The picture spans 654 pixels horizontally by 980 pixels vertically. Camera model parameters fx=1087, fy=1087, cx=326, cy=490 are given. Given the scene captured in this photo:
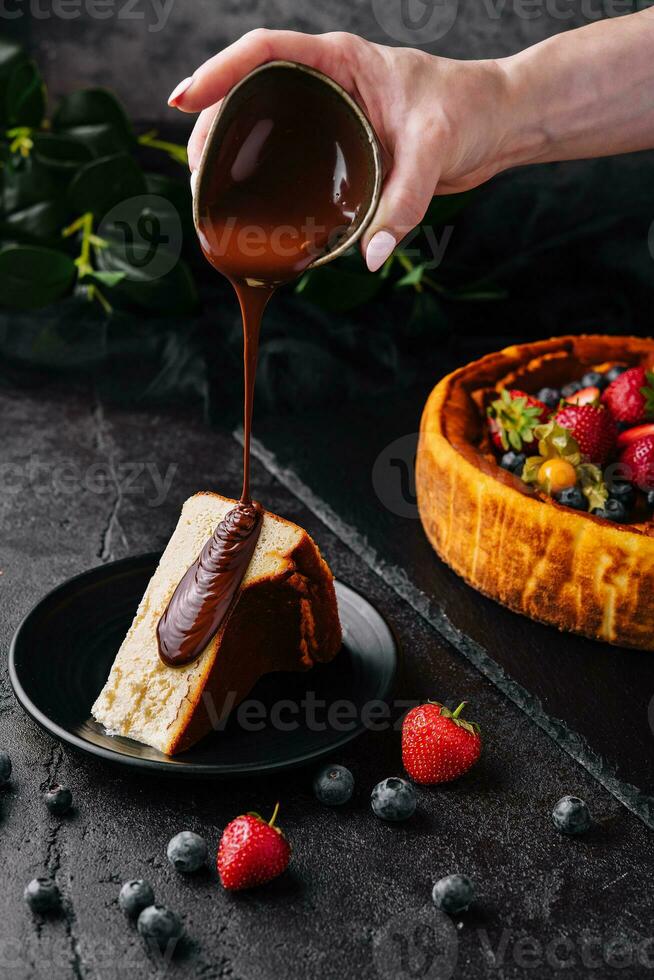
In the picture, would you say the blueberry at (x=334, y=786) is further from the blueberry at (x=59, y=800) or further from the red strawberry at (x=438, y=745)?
the blueberry at (x=59, y=800)

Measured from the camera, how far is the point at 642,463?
239 centimetres

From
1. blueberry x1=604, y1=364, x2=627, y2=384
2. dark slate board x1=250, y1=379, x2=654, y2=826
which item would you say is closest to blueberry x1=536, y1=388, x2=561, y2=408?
blueberry x1=604, y1=364, x2=627, y2=384

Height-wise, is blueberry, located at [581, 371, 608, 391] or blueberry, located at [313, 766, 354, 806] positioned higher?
blueberry, located at [581, 371, 608, 391]

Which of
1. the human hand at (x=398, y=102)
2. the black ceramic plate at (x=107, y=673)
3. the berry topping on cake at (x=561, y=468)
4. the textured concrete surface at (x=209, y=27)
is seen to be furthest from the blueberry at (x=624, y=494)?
the textured concrete surface at (x=209, y=27)

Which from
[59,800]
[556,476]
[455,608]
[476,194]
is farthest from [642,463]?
[476,194]

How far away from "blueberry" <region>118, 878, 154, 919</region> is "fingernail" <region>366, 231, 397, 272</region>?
1070 millimetres

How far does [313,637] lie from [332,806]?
0.35 meters

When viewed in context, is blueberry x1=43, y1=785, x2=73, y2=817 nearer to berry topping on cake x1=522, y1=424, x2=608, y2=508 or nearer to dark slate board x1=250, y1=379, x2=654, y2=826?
dark slate board x1=250, y1=379, x2=654, y2=826

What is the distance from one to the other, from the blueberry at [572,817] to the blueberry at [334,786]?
0.35m

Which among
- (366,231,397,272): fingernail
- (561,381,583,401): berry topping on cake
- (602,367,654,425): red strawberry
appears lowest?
(561,381,583,401): berry topping on cake

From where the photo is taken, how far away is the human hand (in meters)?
1.93

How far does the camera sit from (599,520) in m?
2.22

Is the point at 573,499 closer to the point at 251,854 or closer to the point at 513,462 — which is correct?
the point at 513,462

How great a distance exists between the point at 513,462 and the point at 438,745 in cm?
80
